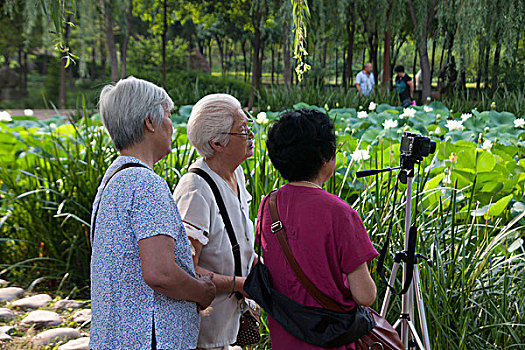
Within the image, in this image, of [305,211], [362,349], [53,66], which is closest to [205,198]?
[305,211]

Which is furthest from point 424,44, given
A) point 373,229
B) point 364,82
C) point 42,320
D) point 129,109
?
point 129,109

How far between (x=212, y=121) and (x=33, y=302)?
2.22 metres

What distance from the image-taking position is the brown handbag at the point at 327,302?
53.0 inches

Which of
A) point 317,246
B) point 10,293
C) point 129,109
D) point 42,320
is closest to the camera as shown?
point 317,246

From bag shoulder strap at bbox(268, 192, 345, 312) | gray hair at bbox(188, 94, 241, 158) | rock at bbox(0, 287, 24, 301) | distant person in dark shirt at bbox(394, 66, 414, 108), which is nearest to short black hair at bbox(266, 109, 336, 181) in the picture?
bag shoulder strap at bbox(268, 192, 345, 312)

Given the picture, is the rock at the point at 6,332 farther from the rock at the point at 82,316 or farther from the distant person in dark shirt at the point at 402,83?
the distant person in dark shirt at the point at 402,83

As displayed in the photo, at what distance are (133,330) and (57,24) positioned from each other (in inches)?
36.7

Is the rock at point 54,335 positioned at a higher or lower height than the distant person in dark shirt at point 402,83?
lower

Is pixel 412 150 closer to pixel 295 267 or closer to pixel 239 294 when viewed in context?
pixel 295 267

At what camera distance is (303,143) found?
1.36 metres

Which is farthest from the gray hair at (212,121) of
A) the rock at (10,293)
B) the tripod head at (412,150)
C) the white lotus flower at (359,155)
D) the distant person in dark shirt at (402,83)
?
the distant person in dark shirt at (402,83)

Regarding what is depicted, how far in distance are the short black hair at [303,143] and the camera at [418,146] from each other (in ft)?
1.10

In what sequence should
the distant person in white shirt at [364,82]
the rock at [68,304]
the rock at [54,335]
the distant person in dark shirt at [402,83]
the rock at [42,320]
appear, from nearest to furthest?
the rock at [54,335], the rock at [42,320], the rock at [68,304], the distant person in dark shirt at [402,83], the distant person in white shirt at [364,82]

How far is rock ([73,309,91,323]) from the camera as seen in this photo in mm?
2979
